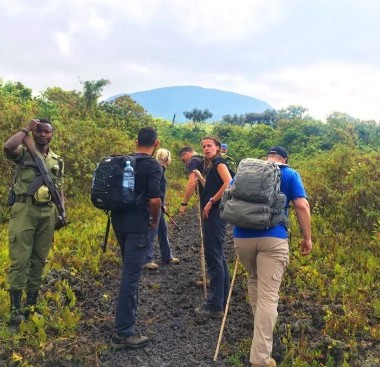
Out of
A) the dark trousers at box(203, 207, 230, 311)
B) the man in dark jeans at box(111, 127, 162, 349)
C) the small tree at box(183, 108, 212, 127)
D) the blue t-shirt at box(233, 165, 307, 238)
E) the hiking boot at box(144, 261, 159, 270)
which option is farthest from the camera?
the small tree at box(183, 108, 212, 127)

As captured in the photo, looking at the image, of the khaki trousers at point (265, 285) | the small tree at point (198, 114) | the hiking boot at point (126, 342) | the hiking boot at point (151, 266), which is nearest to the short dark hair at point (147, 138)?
the khaki trousers at point (265, 285)

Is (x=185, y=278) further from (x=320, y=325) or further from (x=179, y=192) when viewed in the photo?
(x=179, y=192)

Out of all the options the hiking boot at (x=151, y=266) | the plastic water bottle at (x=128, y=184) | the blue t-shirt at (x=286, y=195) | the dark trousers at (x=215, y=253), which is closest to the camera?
the blue t-shirt at (x=286, y=195)

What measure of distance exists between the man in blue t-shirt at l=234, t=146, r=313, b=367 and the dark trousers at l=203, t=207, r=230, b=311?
1148 mm

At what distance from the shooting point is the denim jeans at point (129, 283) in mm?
4484

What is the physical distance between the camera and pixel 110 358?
4.34m

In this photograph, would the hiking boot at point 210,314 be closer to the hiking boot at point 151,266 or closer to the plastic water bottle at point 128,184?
the hiking boot at point 151,266

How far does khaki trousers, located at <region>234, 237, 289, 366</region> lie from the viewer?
13.1 ft

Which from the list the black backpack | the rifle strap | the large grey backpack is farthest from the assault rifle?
the large grey backpack

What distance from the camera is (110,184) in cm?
437

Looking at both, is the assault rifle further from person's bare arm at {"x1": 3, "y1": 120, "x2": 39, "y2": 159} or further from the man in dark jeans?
the man in dark jeans

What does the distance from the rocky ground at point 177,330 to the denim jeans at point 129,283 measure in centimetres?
29

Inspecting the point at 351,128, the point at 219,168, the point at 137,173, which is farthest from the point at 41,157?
the point at 351,128

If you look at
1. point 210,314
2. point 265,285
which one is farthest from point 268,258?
point 210,314
